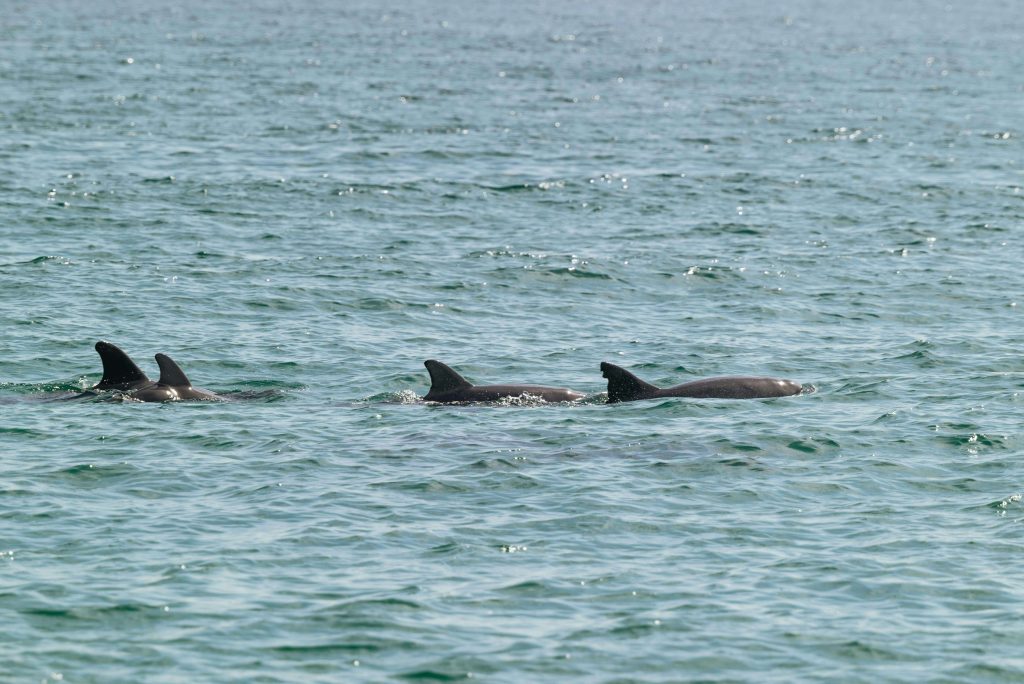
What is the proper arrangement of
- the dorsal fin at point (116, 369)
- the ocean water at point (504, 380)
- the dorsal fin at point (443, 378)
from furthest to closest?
1. the dorsal fin at point (443, 378)
2. the dorsal fin at point (116, 369)
3. the ocean water at point (504, 380)

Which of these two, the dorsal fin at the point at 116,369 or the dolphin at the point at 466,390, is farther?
the dolphin at the point at 466,390

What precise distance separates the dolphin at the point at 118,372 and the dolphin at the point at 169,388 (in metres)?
0.15

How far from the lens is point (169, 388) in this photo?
79.5ft

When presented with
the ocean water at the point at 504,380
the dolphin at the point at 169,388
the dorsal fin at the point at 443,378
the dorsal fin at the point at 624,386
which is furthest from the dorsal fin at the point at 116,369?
the dorsal fin at the point at 624,386

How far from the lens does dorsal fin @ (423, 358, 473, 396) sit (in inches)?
952

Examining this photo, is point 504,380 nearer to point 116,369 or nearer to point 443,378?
point 443,378

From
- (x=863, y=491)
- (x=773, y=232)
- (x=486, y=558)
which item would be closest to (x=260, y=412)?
(x=486, y=558)

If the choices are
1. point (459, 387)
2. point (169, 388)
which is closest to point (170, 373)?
point (169, 388)

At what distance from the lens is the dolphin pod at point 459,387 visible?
79.1ft

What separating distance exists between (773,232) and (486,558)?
23.2m

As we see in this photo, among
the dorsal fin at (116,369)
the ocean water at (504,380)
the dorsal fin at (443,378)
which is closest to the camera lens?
the ocean water at (504,380)

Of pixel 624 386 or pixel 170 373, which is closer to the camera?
pixel 170 373

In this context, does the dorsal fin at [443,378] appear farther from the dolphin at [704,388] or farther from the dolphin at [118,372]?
the dolphin at [118,372]

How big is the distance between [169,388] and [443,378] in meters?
4.22
